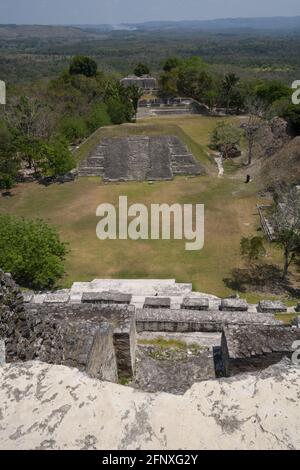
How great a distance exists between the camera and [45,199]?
26328 mm

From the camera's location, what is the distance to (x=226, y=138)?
111ft

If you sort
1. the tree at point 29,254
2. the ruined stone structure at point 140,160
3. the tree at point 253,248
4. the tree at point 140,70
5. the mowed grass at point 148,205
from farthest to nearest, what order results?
the tree at point 140,70, the ruined stone structure at point 140,160, the mowed grass at point 148,205, the tree at point 253,248, the tree at point 29,254

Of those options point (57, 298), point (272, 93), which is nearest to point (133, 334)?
point (57, 298)

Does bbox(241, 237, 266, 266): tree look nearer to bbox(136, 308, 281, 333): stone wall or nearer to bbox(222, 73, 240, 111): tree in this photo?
bbox(136, 308, 281, 333): stone wall

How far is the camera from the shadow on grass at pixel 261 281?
52.6ft

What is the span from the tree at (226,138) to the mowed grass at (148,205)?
1.48 meters

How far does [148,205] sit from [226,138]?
12.6 m

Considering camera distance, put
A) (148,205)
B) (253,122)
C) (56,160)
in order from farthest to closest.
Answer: (253,122), (56,160), (148,205)

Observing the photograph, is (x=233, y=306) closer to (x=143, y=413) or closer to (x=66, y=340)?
(x=66, y=340)

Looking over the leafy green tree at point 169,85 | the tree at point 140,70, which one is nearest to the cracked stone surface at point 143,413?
the leafy green tree at point 169,85

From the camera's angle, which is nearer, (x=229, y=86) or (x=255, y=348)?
(x=255, y=348)

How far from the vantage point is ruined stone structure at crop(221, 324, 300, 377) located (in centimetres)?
816

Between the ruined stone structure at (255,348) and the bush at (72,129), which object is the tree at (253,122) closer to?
the bush at (72,129)
